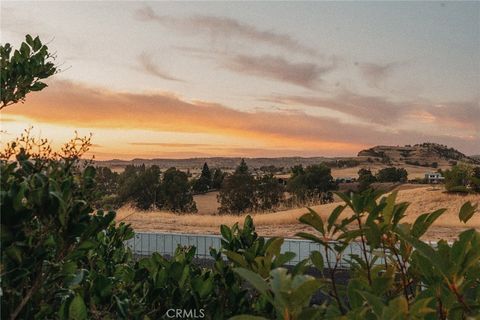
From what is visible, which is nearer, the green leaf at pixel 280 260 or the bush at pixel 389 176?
the green leaf at pixel 280 260

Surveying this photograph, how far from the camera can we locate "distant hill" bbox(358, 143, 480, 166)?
7225cm

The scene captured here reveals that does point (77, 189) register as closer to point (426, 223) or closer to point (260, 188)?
point (426, 223)

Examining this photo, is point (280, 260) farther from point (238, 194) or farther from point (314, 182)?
point (314, 182)

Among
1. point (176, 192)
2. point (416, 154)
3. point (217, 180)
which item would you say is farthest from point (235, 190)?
point (416, 154)

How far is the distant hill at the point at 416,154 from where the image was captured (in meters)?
72.2

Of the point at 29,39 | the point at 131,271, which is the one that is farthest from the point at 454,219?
the point at 131,271

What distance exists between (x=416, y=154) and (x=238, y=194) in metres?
48.9

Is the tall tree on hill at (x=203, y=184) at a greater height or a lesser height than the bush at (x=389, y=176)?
lesser

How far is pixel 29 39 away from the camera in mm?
4984

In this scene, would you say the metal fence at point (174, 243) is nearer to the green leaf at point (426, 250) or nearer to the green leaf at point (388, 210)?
the green leaf at point (388, 210)

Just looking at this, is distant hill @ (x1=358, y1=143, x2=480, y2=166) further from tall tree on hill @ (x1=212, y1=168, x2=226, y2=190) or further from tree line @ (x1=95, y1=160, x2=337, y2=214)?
tree line @ (x1=95, y1=160, x2=337, y2=214)

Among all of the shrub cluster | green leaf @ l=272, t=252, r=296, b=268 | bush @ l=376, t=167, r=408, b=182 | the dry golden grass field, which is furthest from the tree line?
green leaf @ l=272, t=252, r=296, b=268

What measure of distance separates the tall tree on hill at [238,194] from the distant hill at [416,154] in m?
41.0

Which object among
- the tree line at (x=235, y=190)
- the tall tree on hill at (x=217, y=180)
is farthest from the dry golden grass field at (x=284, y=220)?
the tall tree on hill at (x=217, y=180)
